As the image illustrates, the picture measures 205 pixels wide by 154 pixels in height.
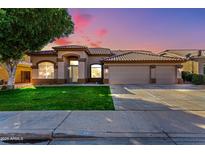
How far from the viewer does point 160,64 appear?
30.7 meters

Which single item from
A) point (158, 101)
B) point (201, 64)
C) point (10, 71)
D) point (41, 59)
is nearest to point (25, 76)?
point (41, 59)

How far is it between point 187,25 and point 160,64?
8.87 meters

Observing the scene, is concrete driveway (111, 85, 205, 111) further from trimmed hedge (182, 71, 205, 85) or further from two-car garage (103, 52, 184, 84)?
trimmed hedge (182, 71, 205, 85)

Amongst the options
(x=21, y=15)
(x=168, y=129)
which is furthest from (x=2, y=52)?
(x=168, y=129)

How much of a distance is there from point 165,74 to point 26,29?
1874cm

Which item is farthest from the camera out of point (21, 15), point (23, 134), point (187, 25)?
point (187, 25)

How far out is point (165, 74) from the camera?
3073cm

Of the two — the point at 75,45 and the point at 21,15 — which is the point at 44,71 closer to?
the point at 75,45

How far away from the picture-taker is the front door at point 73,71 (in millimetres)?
32219

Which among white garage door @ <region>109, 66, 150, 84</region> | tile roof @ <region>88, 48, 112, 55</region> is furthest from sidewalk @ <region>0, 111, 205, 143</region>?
tile roof @ <region>88, 48, 112, 55</region>

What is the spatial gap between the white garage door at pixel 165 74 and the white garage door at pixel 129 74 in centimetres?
132

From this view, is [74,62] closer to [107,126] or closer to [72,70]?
[72,70]

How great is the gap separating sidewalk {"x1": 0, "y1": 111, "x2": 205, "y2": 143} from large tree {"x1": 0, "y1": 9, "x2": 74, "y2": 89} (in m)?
7.67

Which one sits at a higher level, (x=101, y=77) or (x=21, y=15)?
(x=21, y=15)
